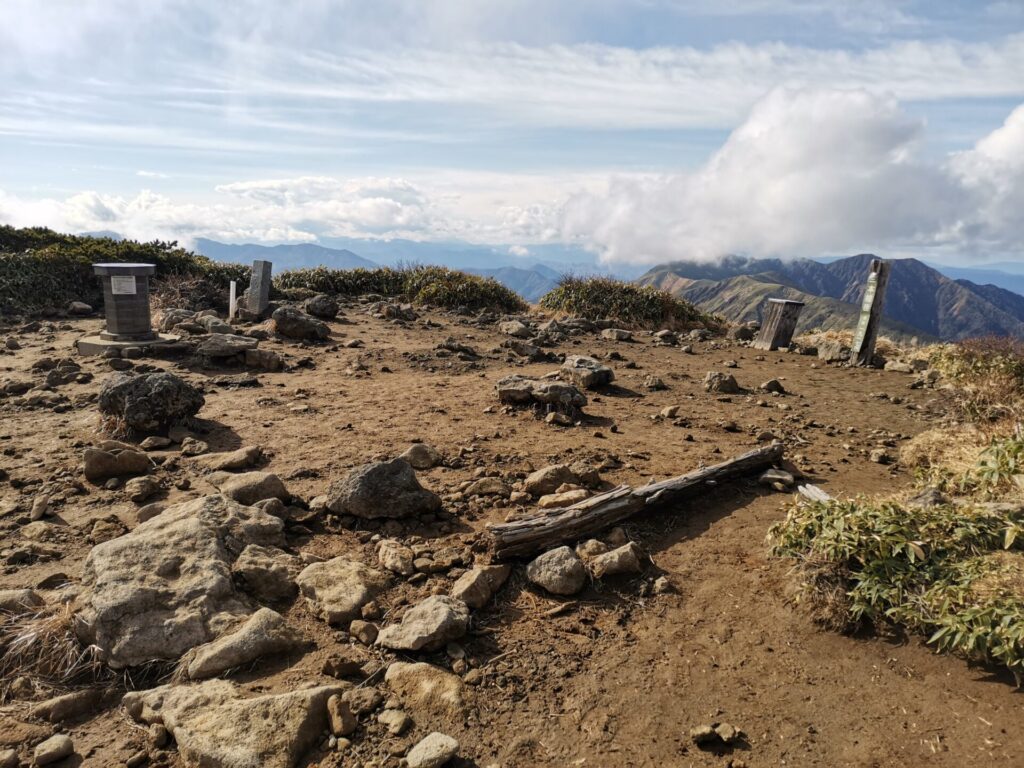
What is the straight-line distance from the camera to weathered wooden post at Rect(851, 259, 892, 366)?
40.1 ft

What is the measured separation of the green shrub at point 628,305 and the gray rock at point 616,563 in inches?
538

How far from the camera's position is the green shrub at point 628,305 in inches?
713

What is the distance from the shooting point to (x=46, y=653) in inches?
134

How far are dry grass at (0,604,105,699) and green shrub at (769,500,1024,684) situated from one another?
407cm

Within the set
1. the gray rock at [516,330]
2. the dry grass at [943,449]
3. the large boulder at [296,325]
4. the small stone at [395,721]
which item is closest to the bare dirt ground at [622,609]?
the small stone at [395,721]

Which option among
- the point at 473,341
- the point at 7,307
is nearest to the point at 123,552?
the point at 473,341

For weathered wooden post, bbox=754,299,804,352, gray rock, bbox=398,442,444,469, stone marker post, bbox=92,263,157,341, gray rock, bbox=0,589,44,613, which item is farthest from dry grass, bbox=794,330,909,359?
gray rock, bbox=0,589,44,613

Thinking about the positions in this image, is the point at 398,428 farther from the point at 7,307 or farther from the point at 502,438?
the point at 7,307

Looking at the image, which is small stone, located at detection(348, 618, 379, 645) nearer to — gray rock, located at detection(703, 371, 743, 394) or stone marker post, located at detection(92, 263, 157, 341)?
gray rock, located at detection(703, 371, 743, 394)

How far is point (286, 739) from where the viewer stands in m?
2.82

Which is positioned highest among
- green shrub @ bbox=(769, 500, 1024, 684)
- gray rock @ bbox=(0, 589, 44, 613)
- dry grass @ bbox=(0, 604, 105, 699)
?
green shrub @ bbox=(769, 500, 1024, 684)

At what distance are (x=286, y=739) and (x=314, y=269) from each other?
20.4m

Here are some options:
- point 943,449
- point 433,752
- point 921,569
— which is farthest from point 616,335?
point 433,752

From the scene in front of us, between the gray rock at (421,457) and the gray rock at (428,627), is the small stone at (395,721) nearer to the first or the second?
the gray rock at (428,627)
